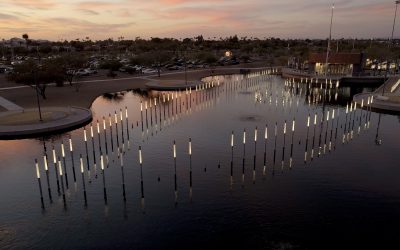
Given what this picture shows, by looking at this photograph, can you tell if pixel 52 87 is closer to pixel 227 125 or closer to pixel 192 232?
pixel 227 125

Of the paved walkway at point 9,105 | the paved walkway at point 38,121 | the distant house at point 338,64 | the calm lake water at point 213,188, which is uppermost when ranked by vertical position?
the distant house at point 338,64

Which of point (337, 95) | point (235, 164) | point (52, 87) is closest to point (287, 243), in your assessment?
point (235, 164)

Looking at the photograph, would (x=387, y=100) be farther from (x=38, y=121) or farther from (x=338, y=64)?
(x=38, y=121)

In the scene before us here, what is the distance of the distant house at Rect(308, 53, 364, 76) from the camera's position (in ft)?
346

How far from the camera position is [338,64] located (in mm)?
108688

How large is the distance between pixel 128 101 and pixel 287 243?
2329 inches

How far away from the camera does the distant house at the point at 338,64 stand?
105 metres

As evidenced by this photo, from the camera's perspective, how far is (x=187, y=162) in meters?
39.9

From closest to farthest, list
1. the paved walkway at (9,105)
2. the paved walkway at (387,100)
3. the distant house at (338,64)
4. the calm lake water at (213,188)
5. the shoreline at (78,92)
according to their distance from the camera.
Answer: the calm lake water at (213,188) → the paved walkway at (9,105) → the paved walkway at (387,100) → the shoreline at (78,92) → the distant house at (338,64)

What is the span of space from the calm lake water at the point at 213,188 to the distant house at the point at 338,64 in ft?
170

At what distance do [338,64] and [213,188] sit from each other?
90.2 m

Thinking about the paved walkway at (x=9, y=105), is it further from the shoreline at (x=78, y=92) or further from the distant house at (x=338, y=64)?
the distant house at (x=338, y=64)

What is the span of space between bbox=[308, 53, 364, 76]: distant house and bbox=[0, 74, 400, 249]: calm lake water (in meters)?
51.7

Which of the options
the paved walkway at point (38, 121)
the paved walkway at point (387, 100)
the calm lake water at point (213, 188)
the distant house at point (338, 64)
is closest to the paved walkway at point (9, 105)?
the paved walkway at point (38, 121)
